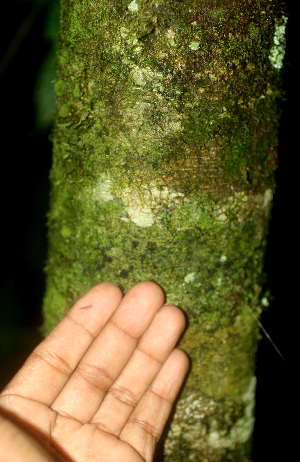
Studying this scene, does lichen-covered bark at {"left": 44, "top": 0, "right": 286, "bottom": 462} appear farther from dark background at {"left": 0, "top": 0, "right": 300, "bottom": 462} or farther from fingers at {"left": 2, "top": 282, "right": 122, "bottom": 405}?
dark background at {"left": 0, "top": 0, "right": 300, "bottom": 462}

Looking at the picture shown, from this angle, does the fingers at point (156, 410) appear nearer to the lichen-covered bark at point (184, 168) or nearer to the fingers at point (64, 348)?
the lichen-covered bark at point (184, 168)

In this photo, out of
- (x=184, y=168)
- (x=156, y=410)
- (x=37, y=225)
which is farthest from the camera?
(x=37, y=225)

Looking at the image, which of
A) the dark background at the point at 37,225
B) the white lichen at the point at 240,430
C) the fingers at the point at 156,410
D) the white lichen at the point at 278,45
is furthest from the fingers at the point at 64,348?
the white lichen at the point at 278,45

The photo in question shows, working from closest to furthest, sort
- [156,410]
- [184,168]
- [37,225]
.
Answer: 1. [184,168]
2. [156,410]
3. [37,225]

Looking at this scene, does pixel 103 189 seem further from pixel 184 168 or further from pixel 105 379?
pixel 105 379

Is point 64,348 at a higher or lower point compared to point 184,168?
lower

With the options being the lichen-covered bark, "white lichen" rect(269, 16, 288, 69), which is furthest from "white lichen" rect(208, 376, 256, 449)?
"white lichen" rect(269, 16, 288, 69)

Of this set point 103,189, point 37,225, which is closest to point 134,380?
point 103,189

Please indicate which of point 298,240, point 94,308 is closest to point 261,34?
point 298,240
